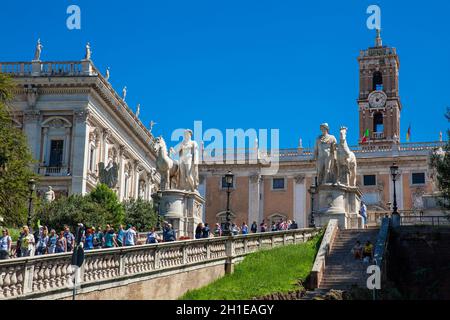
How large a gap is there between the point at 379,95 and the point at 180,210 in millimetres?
54635

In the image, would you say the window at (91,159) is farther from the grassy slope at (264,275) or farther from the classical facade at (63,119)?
the grassy slope at (264,275)

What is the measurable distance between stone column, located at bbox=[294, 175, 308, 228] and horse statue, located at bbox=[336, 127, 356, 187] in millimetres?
36845

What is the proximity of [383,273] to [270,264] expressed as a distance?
3834 mm

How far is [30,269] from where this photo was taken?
48.0 feet

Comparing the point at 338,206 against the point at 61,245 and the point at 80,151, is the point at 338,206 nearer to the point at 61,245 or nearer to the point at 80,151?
the point at 61,245

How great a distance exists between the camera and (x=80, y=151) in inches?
1871

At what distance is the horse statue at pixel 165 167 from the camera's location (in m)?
31.4

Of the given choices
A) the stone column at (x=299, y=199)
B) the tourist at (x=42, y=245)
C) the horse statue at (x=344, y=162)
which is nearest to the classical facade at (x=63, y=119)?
the horse statue at (x=344, y=162)

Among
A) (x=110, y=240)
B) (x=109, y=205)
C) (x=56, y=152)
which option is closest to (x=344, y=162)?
(x=109, y=205)

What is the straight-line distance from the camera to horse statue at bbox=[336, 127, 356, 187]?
32.5 m

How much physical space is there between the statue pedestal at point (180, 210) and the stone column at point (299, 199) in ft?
127
